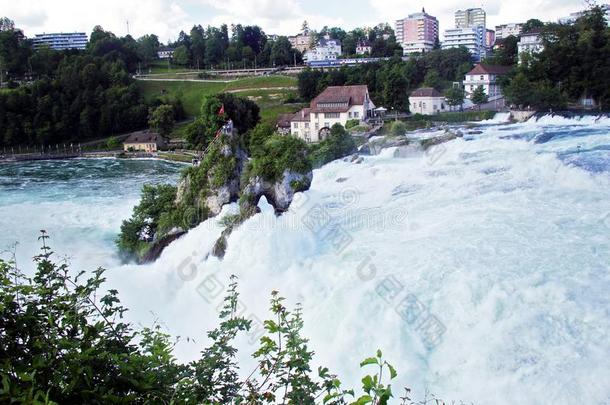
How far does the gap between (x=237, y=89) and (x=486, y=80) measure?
3494cm

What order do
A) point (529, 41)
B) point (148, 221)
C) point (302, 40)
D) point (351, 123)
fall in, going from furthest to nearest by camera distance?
point (302, 40) → point (529, 41) → point (351, 123) → point (148, 221)

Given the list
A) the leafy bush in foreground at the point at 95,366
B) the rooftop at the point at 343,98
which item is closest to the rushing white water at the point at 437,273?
the leafy bush in foreground at the point at 95,366

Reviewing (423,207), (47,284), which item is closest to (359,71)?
(423,207)

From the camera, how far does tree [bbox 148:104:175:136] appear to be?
59156 mm

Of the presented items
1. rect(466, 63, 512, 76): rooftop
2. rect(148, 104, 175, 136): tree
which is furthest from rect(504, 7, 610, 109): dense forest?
rect(148, 104, 175, 136): tree

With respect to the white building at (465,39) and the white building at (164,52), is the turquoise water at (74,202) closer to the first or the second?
the white building at (164,52)

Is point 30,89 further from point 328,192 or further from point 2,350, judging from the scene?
point 2,350

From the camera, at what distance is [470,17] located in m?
160

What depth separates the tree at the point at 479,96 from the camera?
5509cm

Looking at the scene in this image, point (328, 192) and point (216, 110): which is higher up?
point (216, 110)

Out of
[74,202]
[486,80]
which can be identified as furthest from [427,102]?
[74,202]

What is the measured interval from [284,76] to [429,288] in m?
71.7

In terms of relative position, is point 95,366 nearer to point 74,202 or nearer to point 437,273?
point 437,273

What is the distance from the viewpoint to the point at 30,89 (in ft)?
210
